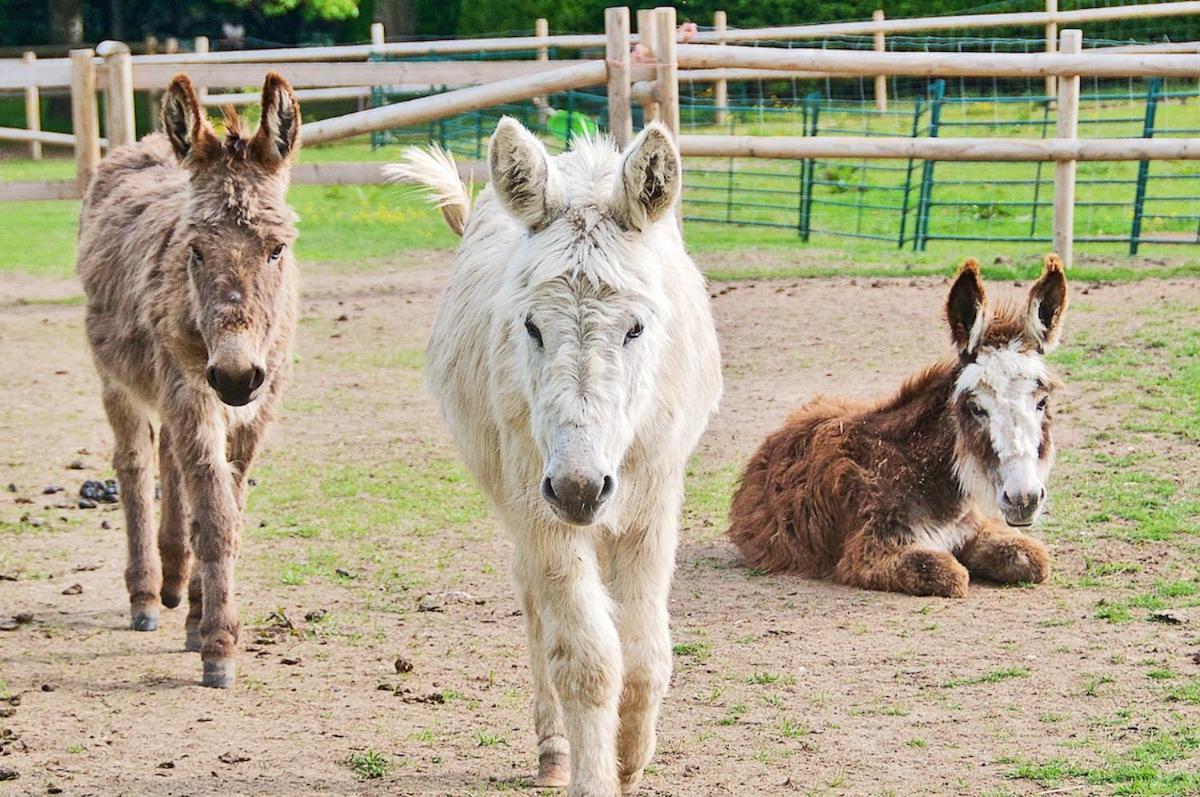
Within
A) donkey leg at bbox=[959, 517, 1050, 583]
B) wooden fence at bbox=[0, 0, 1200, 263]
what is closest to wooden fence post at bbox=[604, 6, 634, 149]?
wooden fence at bbox=[0, 0, 1200, 263]

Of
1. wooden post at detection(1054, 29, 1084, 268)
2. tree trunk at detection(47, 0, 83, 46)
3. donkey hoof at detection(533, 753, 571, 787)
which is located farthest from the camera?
tree trunk at detection(47, 0, 83, 46)

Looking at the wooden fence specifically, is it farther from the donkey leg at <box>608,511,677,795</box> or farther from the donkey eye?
the donkey eye

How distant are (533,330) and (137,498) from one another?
9.97ft

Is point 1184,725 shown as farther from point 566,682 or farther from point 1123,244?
point 1123,244

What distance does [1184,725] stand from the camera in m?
4.35

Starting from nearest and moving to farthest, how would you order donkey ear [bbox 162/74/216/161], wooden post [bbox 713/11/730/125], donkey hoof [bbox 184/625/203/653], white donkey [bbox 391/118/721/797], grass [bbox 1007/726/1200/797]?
white donkey [bbox 391/118/721/797], grass [bbox 1007/726/1200/797], donkey ear [bbox 162/74/216/161], donkey hoof [bbox 184/625/203/653], wooden post [bbox 713/11/730/125]

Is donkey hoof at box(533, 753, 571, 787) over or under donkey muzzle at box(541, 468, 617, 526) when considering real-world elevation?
under

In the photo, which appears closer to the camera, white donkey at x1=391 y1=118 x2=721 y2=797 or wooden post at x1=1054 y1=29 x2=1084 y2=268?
white donkey at x1=391 y1=118 x2=721 y2=797

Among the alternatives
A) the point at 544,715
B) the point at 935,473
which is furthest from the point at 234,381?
the point at 935,473

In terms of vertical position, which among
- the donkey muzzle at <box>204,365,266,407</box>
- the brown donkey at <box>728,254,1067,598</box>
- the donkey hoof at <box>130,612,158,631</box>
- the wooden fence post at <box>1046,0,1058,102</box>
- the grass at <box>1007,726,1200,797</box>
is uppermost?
the wooden fence post at <box>1046,0,1058,102</box>

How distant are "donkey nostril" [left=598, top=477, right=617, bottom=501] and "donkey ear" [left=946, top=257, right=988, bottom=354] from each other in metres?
2.76

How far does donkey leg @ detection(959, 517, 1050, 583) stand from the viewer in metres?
5.86

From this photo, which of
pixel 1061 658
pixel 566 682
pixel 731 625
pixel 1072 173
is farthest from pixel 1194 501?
pixel 1072 173

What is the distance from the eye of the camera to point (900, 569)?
5.82 meters
